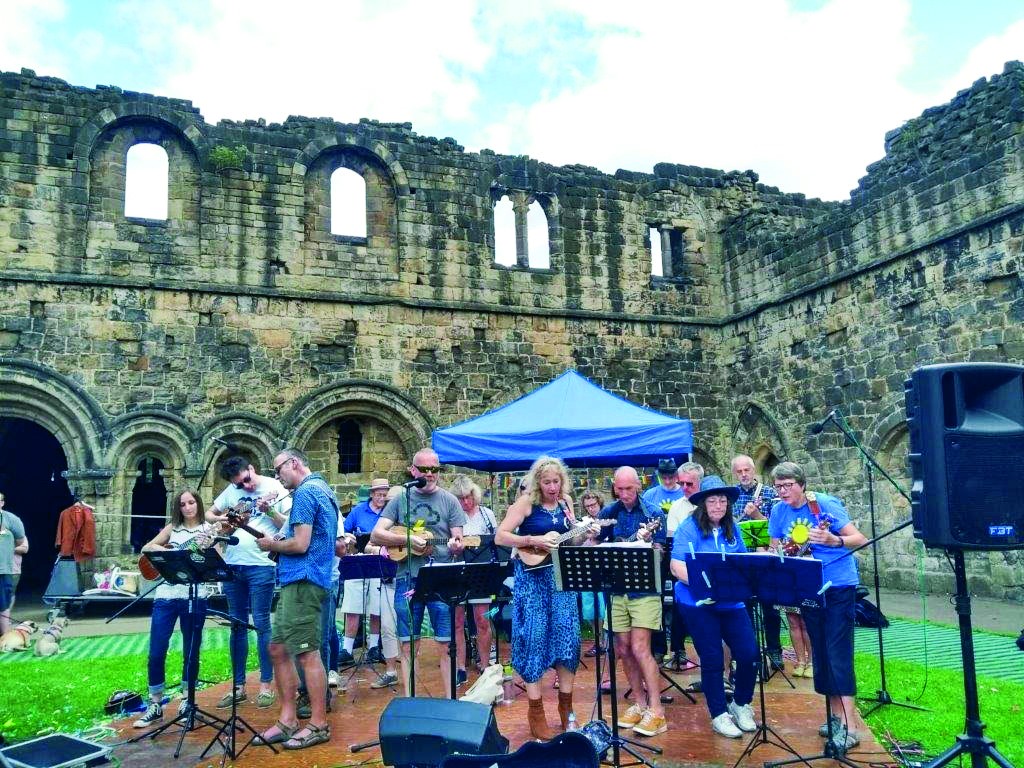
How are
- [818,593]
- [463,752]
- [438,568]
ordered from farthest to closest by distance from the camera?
[438,568] < [818,593] < [463,752]

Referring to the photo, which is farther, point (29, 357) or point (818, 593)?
point (29, 357)

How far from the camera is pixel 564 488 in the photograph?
18.6 ft

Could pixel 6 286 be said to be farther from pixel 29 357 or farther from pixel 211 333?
pixel 211 333

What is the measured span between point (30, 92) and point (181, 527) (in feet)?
34.0

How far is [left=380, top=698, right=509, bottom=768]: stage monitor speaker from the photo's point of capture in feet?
14.0

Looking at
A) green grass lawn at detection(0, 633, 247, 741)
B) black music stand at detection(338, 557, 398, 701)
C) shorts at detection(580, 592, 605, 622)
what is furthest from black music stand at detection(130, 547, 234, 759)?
shorts at detection(580, 592, 605, 622)

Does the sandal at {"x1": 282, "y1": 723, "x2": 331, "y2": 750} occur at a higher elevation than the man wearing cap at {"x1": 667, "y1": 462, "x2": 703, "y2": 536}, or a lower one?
lower

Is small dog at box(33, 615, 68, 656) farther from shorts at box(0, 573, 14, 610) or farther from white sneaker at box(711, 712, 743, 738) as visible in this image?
white sneaker at box(711, 712, 743, 738)

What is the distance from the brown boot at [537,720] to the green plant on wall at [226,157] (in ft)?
38.6

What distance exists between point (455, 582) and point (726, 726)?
81.9 inches

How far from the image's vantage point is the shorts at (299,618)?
5430 millimetres

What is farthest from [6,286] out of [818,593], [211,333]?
[818,593]

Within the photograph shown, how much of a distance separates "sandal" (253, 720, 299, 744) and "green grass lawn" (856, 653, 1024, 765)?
13.1 ft

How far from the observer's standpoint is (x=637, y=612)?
572 centimetres
